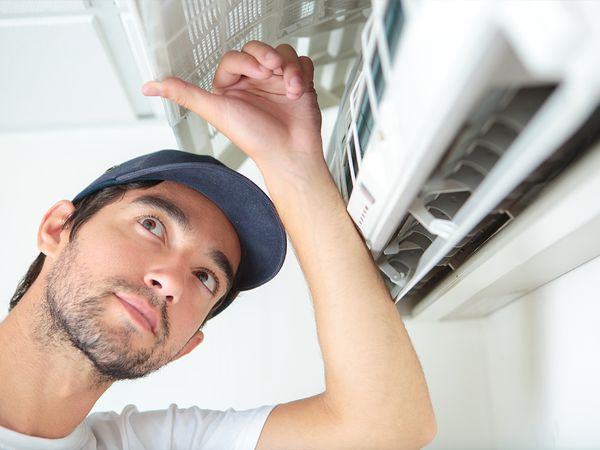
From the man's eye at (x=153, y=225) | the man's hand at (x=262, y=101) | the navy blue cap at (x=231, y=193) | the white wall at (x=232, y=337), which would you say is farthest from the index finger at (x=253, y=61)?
the white wall at (x=232, y=337)

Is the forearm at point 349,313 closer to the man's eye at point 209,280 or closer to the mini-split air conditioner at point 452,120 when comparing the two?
the mini-split air conditioner at point 452,120

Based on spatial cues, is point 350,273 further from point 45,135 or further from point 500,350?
point 45,135

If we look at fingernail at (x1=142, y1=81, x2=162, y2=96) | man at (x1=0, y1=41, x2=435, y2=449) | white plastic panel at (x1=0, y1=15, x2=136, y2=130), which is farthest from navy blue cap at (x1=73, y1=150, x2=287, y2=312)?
white plastic panel at (x1=0, y1=15, x2=136, y2=130)

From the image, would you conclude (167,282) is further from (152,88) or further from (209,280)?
(152,88)

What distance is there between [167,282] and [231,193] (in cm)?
26

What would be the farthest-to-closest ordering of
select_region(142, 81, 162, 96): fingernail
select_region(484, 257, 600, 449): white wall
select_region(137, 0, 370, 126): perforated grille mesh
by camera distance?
select_region(484, 257, 600, 449): white wall, select_region(142, 81, 162, 96): fingernail, select_region(137, 0, 370, 126): perforated grille mesh

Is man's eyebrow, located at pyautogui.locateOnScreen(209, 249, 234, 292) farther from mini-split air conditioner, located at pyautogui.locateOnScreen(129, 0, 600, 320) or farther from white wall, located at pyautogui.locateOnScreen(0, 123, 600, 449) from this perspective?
white wall, located at pyautogui.locateOnScreen(0, 123, 600, 449)

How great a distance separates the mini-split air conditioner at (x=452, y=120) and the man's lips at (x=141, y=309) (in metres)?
0.36

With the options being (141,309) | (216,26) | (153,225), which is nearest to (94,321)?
(141,309)

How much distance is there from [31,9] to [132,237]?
2.57ft

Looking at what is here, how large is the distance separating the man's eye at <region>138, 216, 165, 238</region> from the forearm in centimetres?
28

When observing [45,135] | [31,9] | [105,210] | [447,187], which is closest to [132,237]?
[105,210]

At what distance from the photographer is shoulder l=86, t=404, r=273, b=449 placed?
116 cm

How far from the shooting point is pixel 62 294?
1.04m
